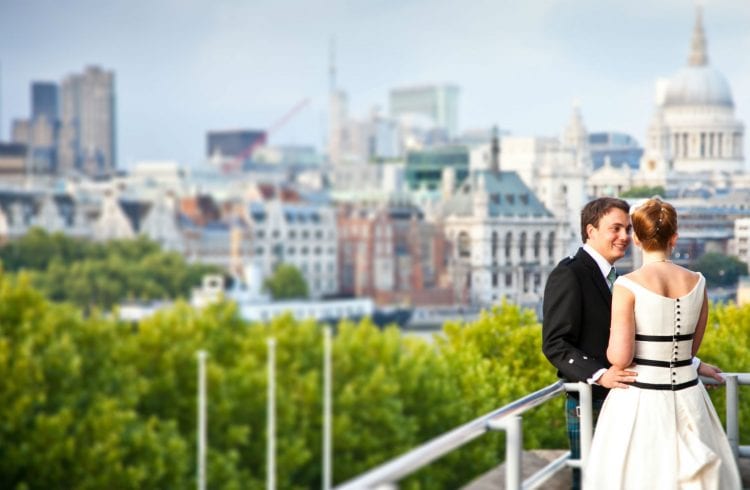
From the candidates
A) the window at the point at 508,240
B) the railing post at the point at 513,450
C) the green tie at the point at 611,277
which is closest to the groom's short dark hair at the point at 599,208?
the green tie at the point at 611,277

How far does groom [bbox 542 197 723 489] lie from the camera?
4020 millimetres

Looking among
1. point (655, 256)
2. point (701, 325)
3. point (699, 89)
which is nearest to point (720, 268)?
point (701, 325)

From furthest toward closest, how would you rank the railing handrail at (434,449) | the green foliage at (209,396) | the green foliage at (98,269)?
the green foliage at (98,269)
the green foliage at (209,396)
the railing handrail at (434,449)

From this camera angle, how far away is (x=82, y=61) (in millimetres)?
116812

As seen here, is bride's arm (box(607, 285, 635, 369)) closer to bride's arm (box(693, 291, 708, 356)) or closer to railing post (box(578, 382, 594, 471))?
bride's arm (box(693, 291, 708, 356))

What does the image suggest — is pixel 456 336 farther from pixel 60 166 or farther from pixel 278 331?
pixel 60 166

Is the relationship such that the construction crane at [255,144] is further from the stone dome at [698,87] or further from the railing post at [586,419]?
the railing post at [586,419]

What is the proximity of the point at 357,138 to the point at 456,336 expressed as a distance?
106 m

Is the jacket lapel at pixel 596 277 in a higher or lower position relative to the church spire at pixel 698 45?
lower

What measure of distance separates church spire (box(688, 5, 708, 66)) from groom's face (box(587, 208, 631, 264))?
173 feet

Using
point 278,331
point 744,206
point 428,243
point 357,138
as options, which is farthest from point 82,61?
point 744,206

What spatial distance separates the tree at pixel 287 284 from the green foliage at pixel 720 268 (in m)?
67.3

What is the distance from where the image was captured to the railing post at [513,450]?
140 inches

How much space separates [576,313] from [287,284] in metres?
73.5
